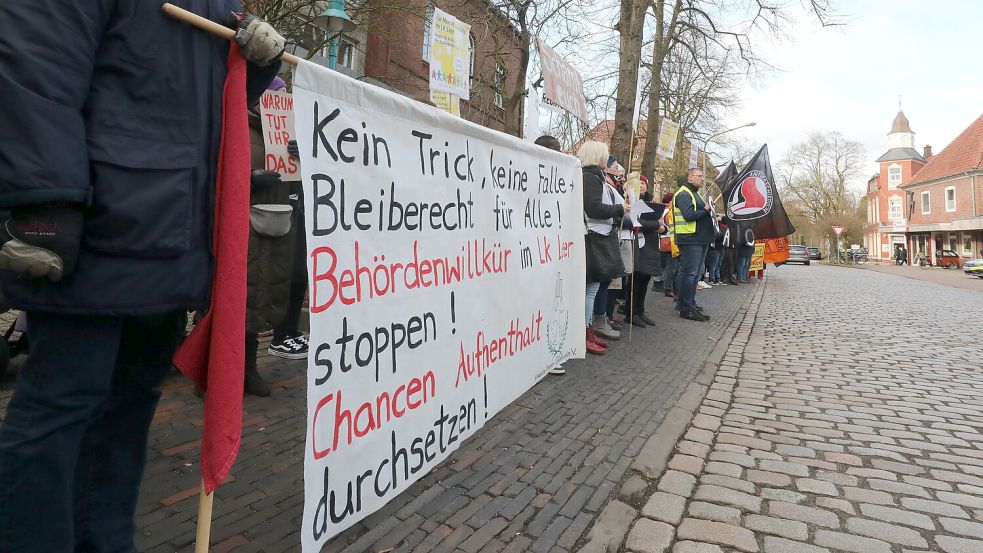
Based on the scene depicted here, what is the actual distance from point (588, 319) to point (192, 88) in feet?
15.0

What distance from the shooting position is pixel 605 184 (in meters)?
5.28

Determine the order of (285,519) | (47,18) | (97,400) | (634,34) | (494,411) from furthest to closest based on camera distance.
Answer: (634,34) → (494,411) → (285,519) → (97,400) → (47,18)

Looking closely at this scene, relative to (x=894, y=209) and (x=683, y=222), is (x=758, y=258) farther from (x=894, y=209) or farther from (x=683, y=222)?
(x=894, y=209)

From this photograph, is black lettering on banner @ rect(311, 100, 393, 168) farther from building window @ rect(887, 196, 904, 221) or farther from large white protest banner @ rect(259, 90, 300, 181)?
building window @ rect(887, 196, 904, 221)

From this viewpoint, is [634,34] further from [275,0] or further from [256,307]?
[256,307]

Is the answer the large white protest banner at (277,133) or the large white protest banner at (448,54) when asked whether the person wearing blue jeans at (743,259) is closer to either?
the large white protest banner at (448,54)

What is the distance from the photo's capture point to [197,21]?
1.46m

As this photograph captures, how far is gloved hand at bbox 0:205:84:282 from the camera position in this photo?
4.00 ft

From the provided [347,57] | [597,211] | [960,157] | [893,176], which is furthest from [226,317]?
[893,176]

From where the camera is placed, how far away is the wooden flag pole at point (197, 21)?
142 centimetres

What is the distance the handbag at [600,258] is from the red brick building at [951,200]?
51305 millimetres

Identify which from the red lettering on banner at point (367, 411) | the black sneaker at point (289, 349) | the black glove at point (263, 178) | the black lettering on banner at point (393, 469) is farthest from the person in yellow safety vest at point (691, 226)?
the red lettering on banner at point (367, 411)

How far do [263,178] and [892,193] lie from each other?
77.9 m

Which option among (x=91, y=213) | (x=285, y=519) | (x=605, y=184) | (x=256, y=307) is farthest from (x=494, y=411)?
(x=605, y=184)
